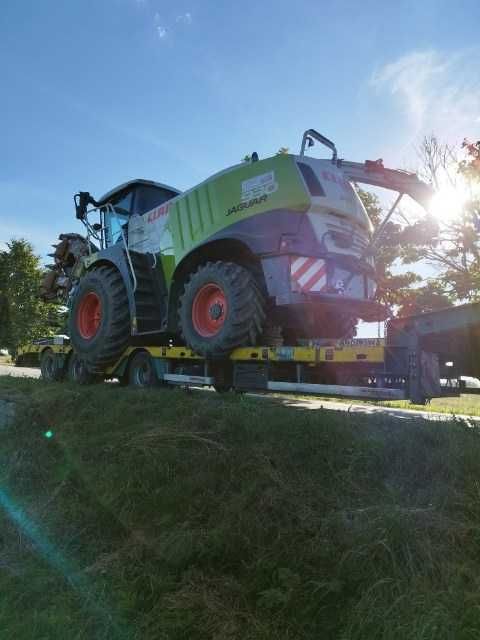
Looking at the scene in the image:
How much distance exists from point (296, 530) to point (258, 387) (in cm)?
299

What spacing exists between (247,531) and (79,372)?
6702mm

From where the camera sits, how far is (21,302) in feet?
99.7

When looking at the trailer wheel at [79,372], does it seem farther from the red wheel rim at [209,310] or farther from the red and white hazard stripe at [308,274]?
the red and white hazard stripe at [308,274]

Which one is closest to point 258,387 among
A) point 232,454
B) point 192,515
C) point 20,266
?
point 232,454

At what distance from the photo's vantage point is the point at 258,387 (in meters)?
5.39

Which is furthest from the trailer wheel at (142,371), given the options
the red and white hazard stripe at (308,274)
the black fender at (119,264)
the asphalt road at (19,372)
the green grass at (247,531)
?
the asphalt road at (19,372)

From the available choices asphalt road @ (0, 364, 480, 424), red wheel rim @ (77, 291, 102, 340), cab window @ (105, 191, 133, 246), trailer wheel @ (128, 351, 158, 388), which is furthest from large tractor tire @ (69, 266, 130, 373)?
asphalt road @ (0, 364, 480, 424)

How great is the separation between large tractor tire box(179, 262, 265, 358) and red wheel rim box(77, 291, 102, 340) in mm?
2220

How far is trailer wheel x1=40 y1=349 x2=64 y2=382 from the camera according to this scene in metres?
9.10

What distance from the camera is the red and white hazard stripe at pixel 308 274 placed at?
208 inches

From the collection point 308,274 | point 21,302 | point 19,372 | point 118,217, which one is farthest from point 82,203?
point 21,302

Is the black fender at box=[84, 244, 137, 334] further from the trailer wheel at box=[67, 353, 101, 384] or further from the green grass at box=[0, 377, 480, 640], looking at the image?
the green grass at box=[0, 377, 480, 640]

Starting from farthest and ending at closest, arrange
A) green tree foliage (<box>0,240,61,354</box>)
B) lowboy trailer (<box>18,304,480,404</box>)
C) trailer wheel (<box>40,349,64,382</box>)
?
green tree foliage (<box>0,240,61,354</box>) → trailer wheel (<box>40,349,64,382</box>) → lowboy trailer (<box>18,304,480,404</box>)

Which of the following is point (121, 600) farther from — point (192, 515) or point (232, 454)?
point (232, 454)
